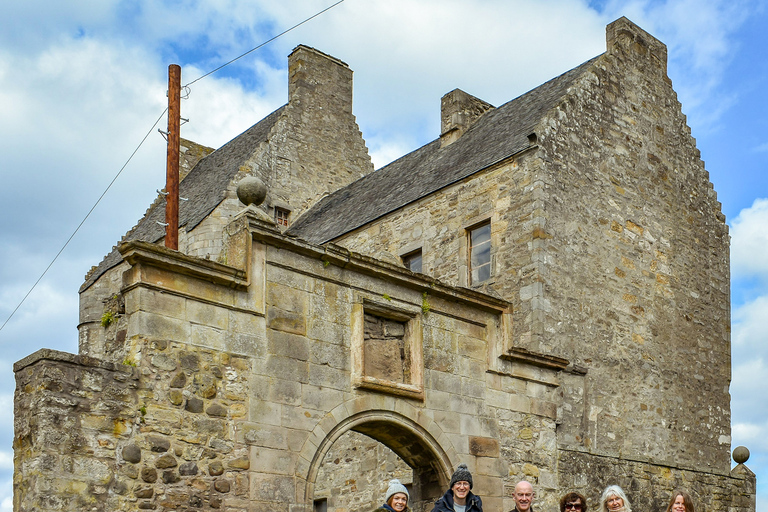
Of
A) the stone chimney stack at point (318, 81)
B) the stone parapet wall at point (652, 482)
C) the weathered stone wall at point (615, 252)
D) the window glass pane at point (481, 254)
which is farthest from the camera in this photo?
the stone chimney stack at point (318, 81)

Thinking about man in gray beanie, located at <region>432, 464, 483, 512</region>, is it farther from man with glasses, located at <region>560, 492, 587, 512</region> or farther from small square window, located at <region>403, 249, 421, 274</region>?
small square window, located at <region>403, 249, 421, 274</region>

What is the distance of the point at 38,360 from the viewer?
291 inches

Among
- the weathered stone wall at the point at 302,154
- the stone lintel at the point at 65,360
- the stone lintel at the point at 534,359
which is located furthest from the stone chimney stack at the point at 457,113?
the stone lintel at the point at 65,360

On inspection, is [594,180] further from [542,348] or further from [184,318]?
[184,318]

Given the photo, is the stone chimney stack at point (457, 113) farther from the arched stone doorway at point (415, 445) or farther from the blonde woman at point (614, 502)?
the blonde woman at point (614, 502)

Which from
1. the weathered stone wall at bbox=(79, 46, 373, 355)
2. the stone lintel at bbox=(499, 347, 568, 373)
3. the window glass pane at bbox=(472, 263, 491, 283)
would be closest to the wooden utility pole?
the stone lintel at bbox=(499, 347, 568, 373)

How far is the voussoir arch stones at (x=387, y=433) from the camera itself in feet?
29.1

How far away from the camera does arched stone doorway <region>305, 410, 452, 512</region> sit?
946 centimetres

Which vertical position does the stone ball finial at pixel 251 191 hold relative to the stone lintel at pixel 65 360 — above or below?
above

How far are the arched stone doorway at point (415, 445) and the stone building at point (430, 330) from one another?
0.03m

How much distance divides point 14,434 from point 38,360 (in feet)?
2.38

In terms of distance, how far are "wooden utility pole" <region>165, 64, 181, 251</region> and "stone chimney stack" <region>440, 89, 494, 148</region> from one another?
6783mm

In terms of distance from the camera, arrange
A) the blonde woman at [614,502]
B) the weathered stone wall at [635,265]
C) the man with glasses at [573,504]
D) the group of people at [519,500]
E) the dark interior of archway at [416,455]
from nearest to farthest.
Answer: the group of people at [519,500], the blonde woman at [614,502], the man with glasses at [573,504], the dark interior of archway at [416,455], the weathered stone wall at [635,265]

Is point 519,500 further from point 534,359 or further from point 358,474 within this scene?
point 358,474
